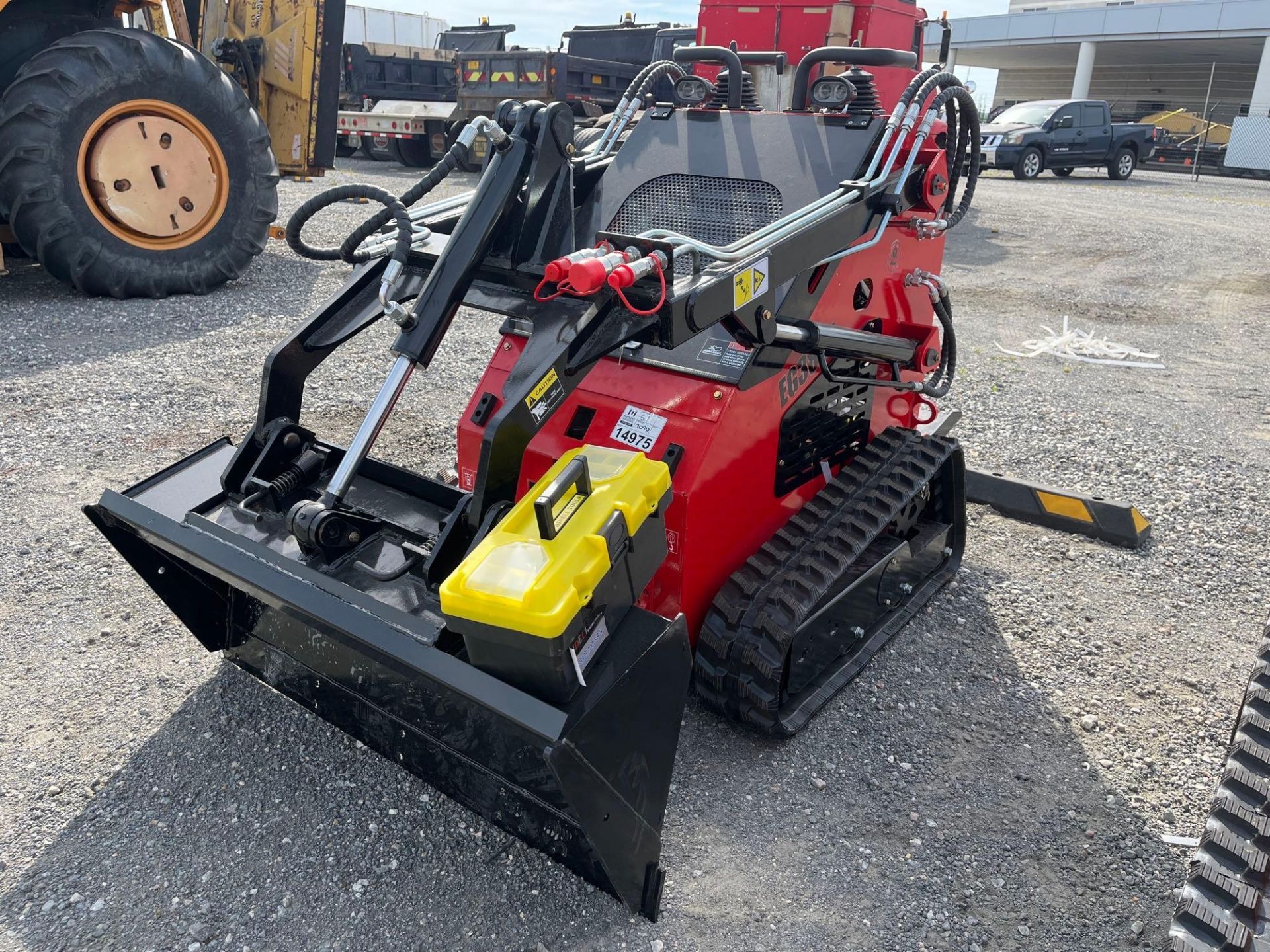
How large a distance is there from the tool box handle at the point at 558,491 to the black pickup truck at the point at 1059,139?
17.5 meters

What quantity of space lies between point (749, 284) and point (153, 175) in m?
5.71

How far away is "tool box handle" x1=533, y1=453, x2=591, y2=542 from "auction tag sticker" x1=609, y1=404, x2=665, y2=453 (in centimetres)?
63

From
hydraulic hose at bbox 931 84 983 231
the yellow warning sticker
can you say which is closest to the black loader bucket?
the yellow warning sticker

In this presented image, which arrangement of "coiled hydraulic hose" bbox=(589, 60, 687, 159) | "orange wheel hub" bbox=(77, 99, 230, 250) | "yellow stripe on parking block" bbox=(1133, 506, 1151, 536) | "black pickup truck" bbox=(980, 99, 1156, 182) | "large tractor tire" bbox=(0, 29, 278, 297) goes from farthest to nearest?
"black pickup truck" bbox=(980, 99, 1156, 182) → "orange wheel hub" bbox=(77, 99, 230, 250) → "large tractor tire" bbox=(0, 29, 278, 297) → "yellow stripe on parking block" bbox=(1133, 506, 1151, 536) → "coiled hydraulic hose" bbox=(589, 60, 687, 159)

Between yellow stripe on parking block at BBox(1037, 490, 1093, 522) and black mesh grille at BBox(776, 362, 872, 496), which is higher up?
black mesh grille at BBox(776, 362, 872, 496)

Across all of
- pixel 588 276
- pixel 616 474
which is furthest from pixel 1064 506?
pixel 588 276

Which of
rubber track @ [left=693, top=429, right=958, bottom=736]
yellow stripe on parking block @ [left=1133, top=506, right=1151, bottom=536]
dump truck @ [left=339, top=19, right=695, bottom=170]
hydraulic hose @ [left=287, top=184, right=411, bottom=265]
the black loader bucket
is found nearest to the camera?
the black loader bucket

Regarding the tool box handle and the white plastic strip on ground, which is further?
the white plastic strip on ground

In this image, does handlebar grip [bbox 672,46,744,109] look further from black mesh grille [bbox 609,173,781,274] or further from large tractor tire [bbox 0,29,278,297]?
large tractor tire [bbox 0,29,278,297]

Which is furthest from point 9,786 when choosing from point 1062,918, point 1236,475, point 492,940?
point 1236,475

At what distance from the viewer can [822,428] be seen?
3227 millimetres

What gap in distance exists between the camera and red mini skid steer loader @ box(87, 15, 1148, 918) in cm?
208

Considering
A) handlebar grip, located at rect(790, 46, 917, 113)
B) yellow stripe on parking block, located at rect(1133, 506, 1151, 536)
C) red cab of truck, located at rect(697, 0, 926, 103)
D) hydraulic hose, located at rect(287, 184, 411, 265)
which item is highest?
red cab of truck, located at rect(697, 0, 926, 103)

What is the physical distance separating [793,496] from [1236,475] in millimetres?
2912
